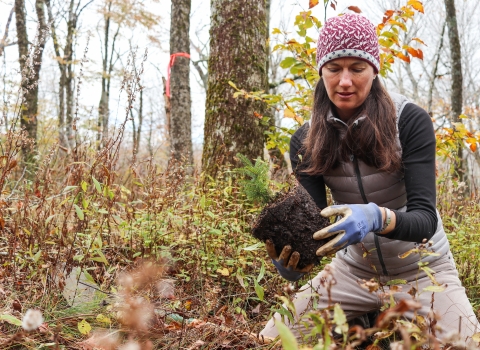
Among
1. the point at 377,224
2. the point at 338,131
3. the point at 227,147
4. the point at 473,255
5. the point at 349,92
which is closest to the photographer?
the point at 377,224

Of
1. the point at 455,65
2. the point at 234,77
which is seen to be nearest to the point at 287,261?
the point at 234,77

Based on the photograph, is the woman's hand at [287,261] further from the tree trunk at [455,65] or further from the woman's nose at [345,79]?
the tree trunk at [455,65]

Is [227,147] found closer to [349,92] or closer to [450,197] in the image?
[349,92]

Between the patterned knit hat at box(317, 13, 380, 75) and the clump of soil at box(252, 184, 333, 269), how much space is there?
796mm

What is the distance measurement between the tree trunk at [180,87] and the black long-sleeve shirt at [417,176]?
14.8ft

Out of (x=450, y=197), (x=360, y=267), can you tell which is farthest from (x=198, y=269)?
(x=450, y=197)

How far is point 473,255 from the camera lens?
3.09m

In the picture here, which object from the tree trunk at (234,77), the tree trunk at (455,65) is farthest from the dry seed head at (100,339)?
the tree trunk at (455,65)

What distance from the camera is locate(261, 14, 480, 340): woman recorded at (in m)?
2.04

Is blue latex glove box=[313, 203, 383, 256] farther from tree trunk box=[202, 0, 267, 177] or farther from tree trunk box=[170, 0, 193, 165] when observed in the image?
tree trunk box=[170, 0, 193, 165]

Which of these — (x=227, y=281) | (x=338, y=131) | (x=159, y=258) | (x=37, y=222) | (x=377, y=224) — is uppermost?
(x=338, y=131)

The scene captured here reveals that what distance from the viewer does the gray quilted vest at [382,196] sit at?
88.7 inches

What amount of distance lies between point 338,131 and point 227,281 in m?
1.20

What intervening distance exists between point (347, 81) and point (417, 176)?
60 centimetres
